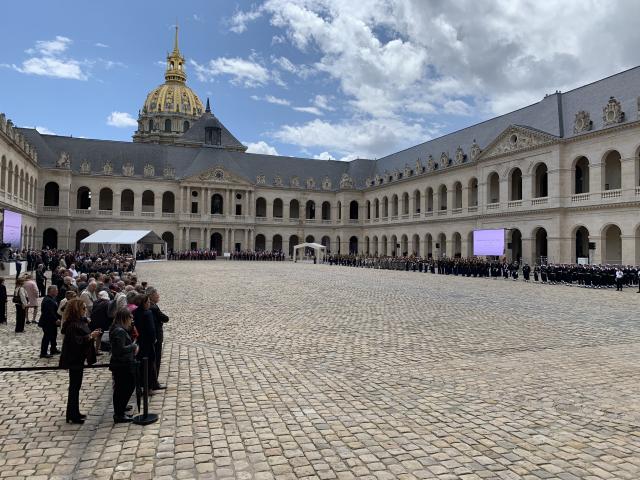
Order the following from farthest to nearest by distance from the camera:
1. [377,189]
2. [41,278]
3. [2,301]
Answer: [377,189], [41,278], [2,301]

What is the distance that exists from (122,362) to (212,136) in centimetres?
8274

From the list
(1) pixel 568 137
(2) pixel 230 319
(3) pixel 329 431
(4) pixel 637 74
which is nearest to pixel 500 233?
(1) pixel 568 137

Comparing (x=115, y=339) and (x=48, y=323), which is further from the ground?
(x=115, y=339)

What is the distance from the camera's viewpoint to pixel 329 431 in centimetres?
606

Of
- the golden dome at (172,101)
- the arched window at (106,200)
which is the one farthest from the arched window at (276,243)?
the golden dome at (172,101)

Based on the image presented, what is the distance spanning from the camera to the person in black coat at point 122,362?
6.18 m

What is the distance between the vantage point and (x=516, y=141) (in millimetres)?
43562

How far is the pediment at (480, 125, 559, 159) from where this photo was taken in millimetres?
40531

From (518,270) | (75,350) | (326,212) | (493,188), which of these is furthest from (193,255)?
(75,350)

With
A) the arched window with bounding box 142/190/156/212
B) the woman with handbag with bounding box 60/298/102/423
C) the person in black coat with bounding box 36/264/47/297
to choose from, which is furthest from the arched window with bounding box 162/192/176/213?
the woman with handbag with bounding box 60/298/102/423

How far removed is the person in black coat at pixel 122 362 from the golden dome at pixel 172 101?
338 feet

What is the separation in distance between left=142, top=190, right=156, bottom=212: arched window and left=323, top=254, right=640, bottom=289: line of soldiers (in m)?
30.0

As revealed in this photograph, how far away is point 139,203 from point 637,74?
57.7 meters

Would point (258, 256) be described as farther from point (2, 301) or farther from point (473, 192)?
point (2, 301)
